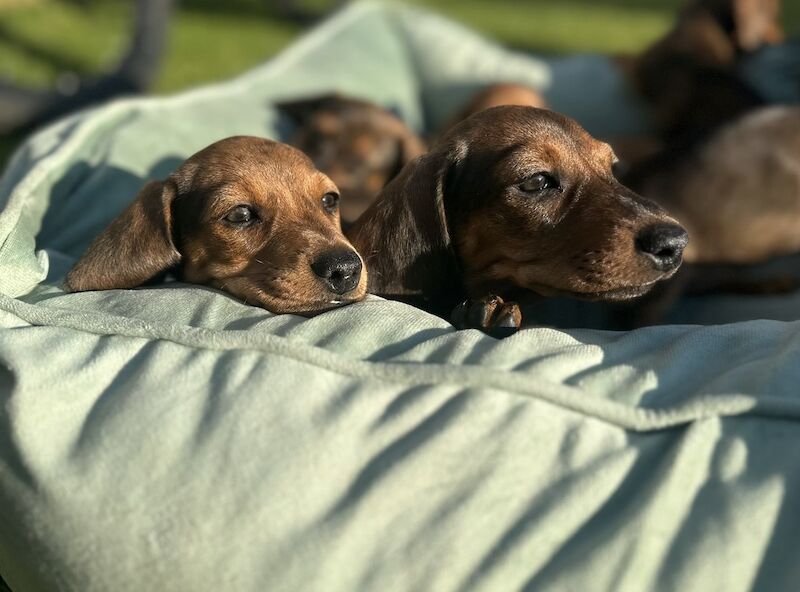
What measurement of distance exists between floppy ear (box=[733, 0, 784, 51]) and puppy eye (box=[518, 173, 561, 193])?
13.8 ft

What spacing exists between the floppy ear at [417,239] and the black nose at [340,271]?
30cm

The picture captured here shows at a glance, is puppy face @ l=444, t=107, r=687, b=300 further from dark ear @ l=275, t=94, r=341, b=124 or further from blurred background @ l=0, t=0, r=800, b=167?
blurred background @ l=0, t=0, r=800, b=167

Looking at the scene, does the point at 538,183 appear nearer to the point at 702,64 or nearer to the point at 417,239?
the point at 417,239

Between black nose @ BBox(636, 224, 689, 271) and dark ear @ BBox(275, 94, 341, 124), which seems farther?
dark ear @ BBox(275, 94, 341, 124)

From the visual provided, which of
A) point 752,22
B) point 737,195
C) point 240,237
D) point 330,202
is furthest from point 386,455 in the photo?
point 752,22

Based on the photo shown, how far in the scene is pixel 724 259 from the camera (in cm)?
454

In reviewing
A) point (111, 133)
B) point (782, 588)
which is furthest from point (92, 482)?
point (111, 133)

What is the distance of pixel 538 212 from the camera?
3.17m

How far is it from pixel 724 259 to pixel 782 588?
2.66 m

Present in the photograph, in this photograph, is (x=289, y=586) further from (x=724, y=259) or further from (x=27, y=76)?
(x=27, y=76)

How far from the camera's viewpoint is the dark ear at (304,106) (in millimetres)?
5375

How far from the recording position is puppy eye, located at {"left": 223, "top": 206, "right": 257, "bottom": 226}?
330 centimetres

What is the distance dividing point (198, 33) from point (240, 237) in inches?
351

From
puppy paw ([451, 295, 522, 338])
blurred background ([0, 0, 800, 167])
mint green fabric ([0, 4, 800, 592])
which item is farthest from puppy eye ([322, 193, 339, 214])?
blurred background ([0, 0, 800, 167])
